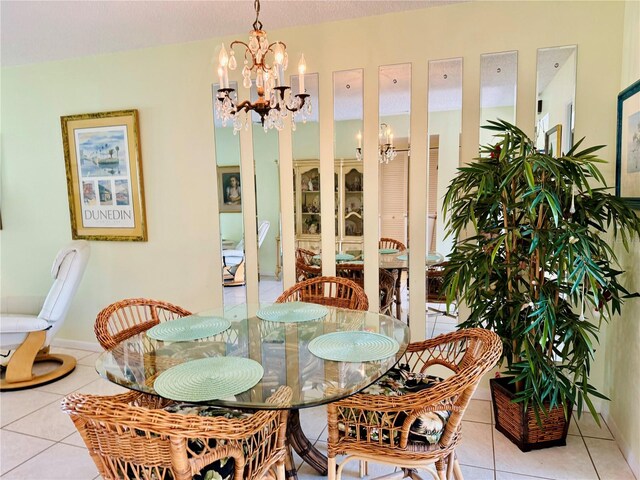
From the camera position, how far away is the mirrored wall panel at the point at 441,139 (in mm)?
2615

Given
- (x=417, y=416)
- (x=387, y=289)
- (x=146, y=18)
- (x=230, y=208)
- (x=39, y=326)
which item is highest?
(x=146, y=18)

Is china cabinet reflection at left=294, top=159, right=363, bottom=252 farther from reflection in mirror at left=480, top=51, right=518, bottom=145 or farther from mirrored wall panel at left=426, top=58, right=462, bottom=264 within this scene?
reflection in mirror at left=480, top=51, right=518, bottom=145

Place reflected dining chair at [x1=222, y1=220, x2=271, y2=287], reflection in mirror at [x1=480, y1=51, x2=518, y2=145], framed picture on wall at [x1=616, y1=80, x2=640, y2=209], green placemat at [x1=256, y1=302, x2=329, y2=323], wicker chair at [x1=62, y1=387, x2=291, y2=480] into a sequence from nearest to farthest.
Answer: wicker chair at [x1=62, y1=387, x2=291, y2=480], framed picture on wall at [x1=616, y1=80, x2=640, y2=209], green placemat at [x1=256, y1=302, x2=329, y2=323], reflection in mirror at [x1=480, y1=51, x2=518, y2=145], reflected dining chair at [x1=222, y1=220, x2=271, y2=287]

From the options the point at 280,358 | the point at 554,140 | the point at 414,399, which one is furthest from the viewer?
the point at 554,140

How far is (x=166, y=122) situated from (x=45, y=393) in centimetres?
217

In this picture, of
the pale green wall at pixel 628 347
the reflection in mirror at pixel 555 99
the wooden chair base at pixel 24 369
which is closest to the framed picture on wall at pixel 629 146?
the pale green wall at pixel 628 347

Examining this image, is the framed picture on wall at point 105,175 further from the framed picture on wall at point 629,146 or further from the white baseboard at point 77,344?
the framed picture on wall at point 629,146

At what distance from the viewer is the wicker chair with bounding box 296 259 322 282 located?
3031mm

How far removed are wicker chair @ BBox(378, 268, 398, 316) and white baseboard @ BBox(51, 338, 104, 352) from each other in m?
2.59

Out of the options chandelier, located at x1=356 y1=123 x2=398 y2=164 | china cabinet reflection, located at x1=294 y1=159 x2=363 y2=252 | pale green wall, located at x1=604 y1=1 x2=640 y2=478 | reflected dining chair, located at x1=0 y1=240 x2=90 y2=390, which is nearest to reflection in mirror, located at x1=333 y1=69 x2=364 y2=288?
china cabinet reflection, located at x1=294 y1=159 x2=363 y2=252

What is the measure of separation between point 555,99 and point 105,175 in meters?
3.34

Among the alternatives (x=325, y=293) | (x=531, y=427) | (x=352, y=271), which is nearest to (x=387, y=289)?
(x=352, y=271)

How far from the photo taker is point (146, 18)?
8.73 feet

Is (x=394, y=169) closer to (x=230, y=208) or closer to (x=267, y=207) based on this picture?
(x=267, y=207)
